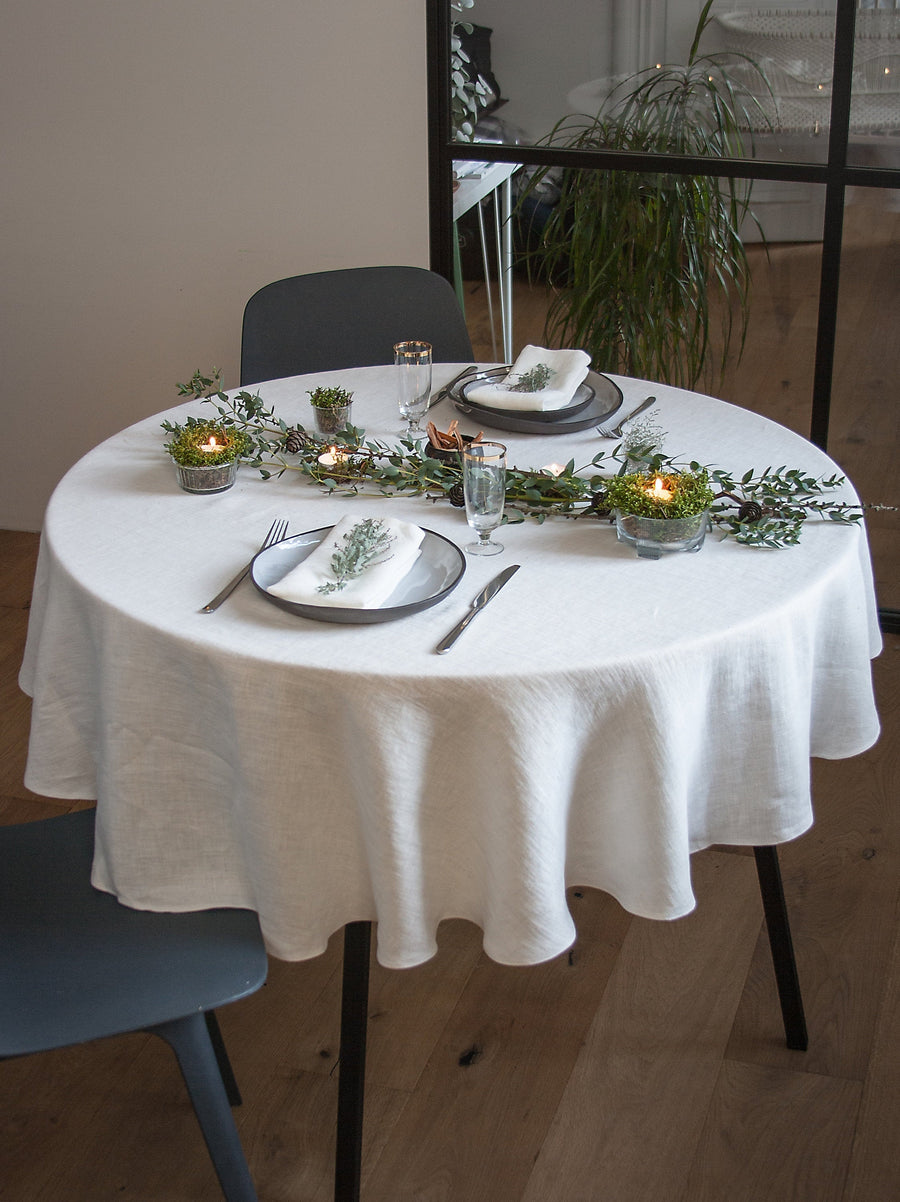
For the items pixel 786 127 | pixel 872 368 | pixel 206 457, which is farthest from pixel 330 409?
pixel 872 368

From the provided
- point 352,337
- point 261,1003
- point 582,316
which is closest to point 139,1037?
point 261,1003

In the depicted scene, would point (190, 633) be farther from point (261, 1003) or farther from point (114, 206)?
point (114, 206)

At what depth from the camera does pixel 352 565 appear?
1341mm

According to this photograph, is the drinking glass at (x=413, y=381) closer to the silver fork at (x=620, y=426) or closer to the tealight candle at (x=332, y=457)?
the tealight candle at (x=332, y=457)

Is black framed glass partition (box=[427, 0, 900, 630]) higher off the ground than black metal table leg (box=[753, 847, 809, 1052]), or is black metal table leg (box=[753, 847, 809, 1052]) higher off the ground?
black framed glass partition (box=[427, 0, 900, 630])

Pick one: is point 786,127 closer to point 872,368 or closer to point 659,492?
point 872,368

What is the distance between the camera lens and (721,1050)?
5.57 feet

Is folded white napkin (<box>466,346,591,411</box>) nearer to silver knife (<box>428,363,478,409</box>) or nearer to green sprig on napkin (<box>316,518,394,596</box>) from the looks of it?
silver knife (<box>428,363,478,409</box>)

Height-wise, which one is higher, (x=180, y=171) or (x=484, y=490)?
(x=180, y=171)

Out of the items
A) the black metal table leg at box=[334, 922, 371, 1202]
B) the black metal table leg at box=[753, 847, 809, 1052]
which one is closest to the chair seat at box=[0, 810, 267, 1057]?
the black metal table leg at box=[334, 922, 371, 1202]

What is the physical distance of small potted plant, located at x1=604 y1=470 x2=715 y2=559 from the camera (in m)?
1.39

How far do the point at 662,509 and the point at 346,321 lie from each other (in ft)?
3.49

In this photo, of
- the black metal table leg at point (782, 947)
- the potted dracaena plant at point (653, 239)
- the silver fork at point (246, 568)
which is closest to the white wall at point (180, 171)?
the potted dracaena plant at point (653, 239)

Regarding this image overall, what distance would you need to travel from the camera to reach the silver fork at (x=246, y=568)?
1316mm
